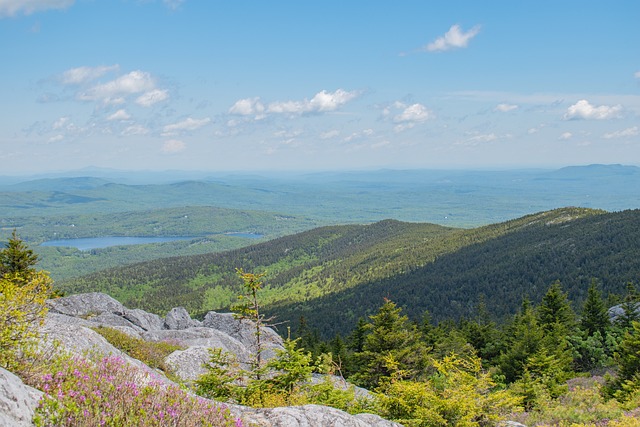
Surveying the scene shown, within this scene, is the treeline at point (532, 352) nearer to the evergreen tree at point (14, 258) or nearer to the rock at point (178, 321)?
the rock at point (178, 321)

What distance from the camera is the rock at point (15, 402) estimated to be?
6289mm

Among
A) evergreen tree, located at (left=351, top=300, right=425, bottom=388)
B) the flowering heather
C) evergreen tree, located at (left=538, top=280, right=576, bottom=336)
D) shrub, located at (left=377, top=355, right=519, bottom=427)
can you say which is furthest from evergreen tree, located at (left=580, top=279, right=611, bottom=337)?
the flowering heather

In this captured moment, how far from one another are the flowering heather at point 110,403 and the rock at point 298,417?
1.58 m

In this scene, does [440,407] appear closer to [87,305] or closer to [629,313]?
[629,313]

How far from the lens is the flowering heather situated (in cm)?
682

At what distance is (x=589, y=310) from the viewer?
3800 cm

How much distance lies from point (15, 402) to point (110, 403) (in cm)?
143

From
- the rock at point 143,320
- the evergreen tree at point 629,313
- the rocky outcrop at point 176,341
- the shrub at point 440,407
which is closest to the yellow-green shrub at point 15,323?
the rocky outcrop at point 176,341

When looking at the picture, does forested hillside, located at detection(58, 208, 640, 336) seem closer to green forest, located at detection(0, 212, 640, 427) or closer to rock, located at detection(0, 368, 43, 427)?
green forest, located at detection(0, 212, 640, 427)

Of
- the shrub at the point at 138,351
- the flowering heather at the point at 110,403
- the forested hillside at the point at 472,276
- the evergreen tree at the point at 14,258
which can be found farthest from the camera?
the forested hillside at the point at 472,276

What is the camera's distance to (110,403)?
292 inches

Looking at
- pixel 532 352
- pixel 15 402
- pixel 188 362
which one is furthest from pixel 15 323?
pixel 532 352

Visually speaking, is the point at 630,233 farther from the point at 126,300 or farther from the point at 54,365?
the point at 126,300

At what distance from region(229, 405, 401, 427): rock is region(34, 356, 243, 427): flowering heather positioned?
1.58 metres
